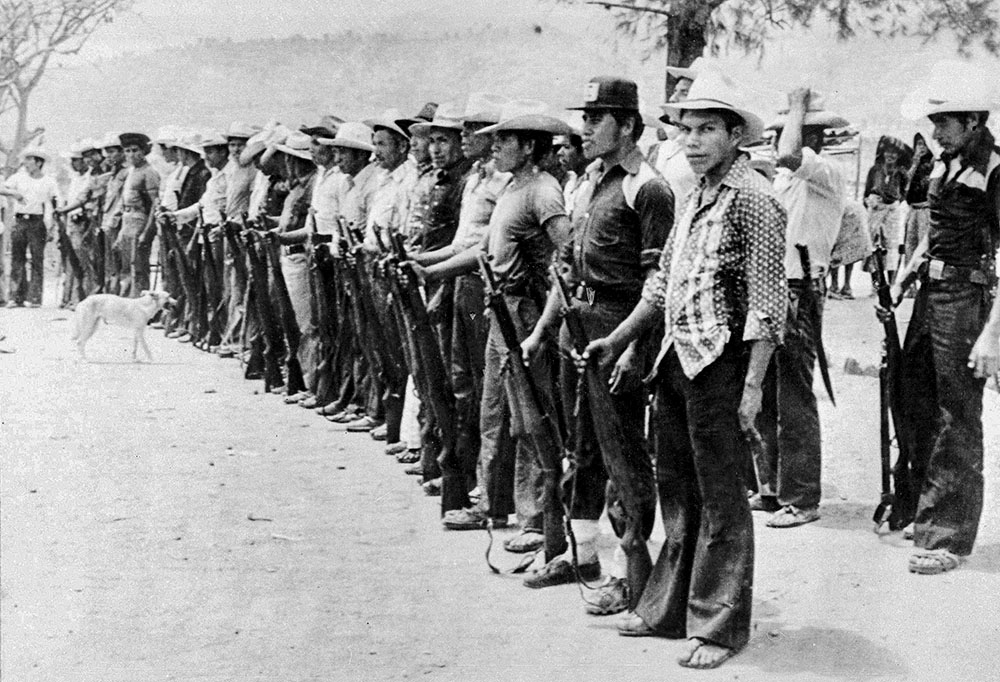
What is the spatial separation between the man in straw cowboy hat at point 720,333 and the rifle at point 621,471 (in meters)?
0.30

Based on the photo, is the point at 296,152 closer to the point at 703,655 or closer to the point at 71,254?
the point at 703,655

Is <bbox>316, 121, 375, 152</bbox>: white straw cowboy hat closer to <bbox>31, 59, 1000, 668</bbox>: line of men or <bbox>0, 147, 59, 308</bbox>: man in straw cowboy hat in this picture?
<bbox>31, 59, 1000, 668</bbox>: line of men

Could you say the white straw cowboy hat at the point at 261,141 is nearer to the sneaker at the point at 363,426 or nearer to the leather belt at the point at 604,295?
the sneaker at the point at 363,426

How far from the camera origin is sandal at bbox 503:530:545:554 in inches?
291

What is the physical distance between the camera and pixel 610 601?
6.25 meters

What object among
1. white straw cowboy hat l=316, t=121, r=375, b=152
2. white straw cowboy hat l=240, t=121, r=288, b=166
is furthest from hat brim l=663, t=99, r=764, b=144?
white straw cowboy hat l=240, t=121, r=288, b=166

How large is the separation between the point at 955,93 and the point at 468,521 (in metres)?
3.32

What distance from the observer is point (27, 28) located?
78.9 feet

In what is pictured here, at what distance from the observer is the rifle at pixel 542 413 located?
6836 mm

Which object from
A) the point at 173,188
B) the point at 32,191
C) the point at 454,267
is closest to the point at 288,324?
the point at 454,267

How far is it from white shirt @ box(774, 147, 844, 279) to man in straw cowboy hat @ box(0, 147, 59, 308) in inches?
580

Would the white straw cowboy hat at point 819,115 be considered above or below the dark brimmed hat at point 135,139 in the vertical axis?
above

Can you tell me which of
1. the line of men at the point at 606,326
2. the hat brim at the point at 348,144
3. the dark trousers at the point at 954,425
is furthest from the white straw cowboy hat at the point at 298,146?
the dark trousers at the point at 954,425

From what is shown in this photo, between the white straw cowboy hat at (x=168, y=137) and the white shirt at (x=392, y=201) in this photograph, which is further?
the white straw cowboy hat at (x=168, y=137)
